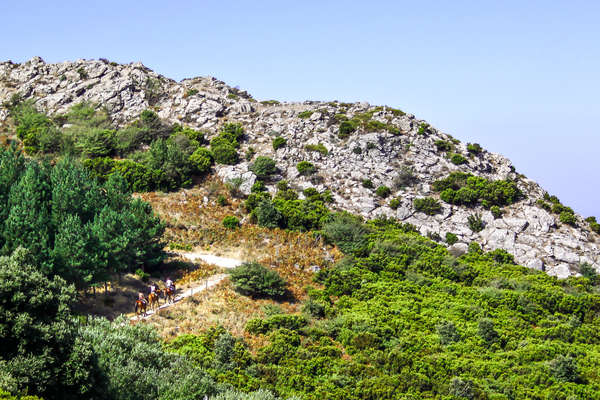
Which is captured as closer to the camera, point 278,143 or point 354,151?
point 354,151

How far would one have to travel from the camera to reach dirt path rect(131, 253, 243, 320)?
108ft

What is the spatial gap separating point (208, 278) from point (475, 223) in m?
30.8

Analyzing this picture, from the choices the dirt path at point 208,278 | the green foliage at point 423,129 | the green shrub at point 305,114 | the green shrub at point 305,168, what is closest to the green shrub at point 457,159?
the green foliage at point 423,129

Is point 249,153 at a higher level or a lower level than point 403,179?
lower

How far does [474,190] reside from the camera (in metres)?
55.9

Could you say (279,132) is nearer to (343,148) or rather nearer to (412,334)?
(343,148)

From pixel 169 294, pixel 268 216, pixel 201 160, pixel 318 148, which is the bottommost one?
pixel 169 294

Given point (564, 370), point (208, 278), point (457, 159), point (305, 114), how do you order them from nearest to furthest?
point (564, 370) → point (208, 278) → point (457, 159) → point (305, 114)

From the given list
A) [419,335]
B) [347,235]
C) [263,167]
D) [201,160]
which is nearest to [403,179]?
[347,235]

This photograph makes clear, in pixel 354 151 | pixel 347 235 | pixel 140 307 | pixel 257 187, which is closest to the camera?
pixel 140 307

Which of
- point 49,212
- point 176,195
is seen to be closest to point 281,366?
point 49,212

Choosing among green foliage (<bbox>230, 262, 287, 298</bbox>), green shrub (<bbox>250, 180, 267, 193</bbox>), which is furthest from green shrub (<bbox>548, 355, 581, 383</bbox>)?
green shrub (<bbox>250, 180, 267, 193</bbox>)

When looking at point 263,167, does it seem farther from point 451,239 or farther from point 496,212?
point 496,212

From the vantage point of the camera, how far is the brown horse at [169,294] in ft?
106
